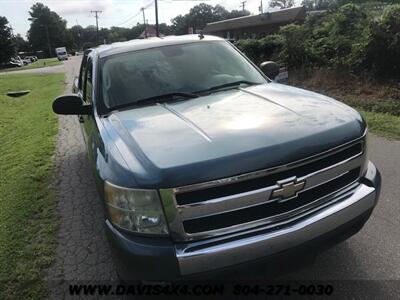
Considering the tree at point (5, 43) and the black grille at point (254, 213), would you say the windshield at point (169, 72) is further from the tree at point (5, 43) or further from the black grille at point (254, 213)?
the tree at point (5, 43)

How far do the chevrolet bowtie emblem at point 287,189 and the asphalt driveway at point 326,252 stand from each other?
2.08ft

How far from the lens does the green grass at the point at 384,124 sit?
22.3ft

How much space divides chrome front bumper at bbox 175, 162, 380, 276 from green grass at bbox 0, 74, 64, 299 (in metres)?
1.59

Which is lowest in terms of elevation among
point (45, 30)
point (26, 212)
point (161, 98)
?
point (26, 212)

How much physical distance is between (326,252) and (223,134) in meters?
1.51

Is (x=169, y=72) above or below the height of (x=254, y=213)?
above

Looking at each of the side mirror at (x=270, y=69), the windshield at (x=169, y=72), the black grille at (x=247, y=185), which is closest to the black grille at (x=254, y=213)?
the black grille at (x=247, y=185)

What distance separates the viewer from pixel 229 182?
2.37 metres

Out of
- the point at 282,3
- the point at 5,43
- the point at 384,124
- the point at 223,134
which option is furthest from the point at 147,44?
the point at 282,3

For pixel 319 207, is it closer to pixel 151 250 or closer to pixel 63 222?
pixel 151 250

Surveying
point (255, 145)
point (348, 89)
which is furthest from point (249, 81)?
point (348, 89)

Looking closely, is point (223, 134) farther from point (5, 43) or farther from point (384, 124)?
point (5, 43)

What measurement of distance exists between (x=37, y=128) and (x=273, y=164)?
8.60 m

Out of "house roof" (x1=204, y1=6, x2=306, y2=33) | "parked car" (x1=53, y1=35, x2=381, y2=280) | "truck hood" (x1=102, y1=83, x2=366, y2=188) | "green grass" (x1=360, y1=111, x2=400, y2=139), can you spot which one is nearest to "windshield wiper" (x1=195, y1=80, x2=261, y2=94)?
"truck hood" (x1=102, y1=83, x2=366, y2=188)
